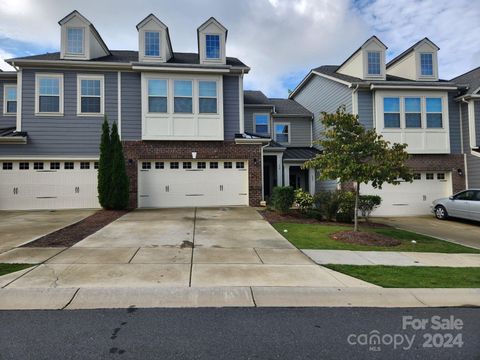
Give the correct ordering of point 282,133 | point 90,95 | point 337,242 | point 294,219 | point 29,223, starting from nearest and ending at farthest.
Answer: point 337,242 < point 29,223 < point 294,219 < point 90,95 < point 282,133

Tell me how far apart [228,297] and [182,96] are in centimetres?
1145

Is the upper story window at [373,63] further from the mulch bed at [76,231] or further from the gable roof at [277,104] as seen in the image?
the mulch bed at [76,231]

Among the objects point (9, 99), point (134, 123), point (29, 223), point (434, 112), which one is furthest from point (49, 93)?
point (434, 112)

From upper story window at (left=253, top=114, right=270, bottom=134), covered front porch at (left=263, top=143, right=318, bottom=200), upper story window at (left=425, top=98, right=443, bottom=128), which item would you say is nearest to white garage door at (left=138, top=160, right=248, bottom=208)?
covered front porch at (left=263, top=143, right=318, bottom=200)

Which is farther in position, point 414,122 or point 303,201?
point 414,122

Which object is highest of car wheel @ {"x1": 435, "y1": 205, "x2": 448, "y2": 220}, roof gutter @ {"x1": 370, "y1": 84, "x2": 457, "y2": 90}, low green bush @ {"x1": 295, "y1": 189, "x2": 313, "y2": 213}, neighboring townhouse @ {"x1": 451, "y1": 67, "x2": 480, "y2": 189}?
roof gutter @ {"x1": 370, "y1": 84, "x2": 457, "y2": 90}

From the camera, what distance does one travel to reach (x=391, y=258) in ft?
22.3

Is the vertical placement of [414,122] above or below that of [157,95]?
below

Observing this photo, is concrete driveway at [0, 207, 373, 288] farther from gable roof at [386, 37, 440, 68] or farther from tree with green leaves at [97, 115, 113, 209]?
gable roof at [386, 37, 440, 68]

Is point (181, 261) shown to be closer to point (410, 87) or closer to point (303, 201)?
point (303, 201)

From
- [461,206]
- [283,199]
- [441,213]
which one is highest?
[283,199]

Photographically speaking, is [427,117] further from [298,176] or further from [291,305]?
[291,305]

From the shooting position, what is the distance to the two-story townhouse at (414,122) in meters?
14.8

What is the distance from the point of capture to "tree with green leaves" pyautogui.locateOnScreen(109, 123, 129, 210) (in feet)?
41.1
